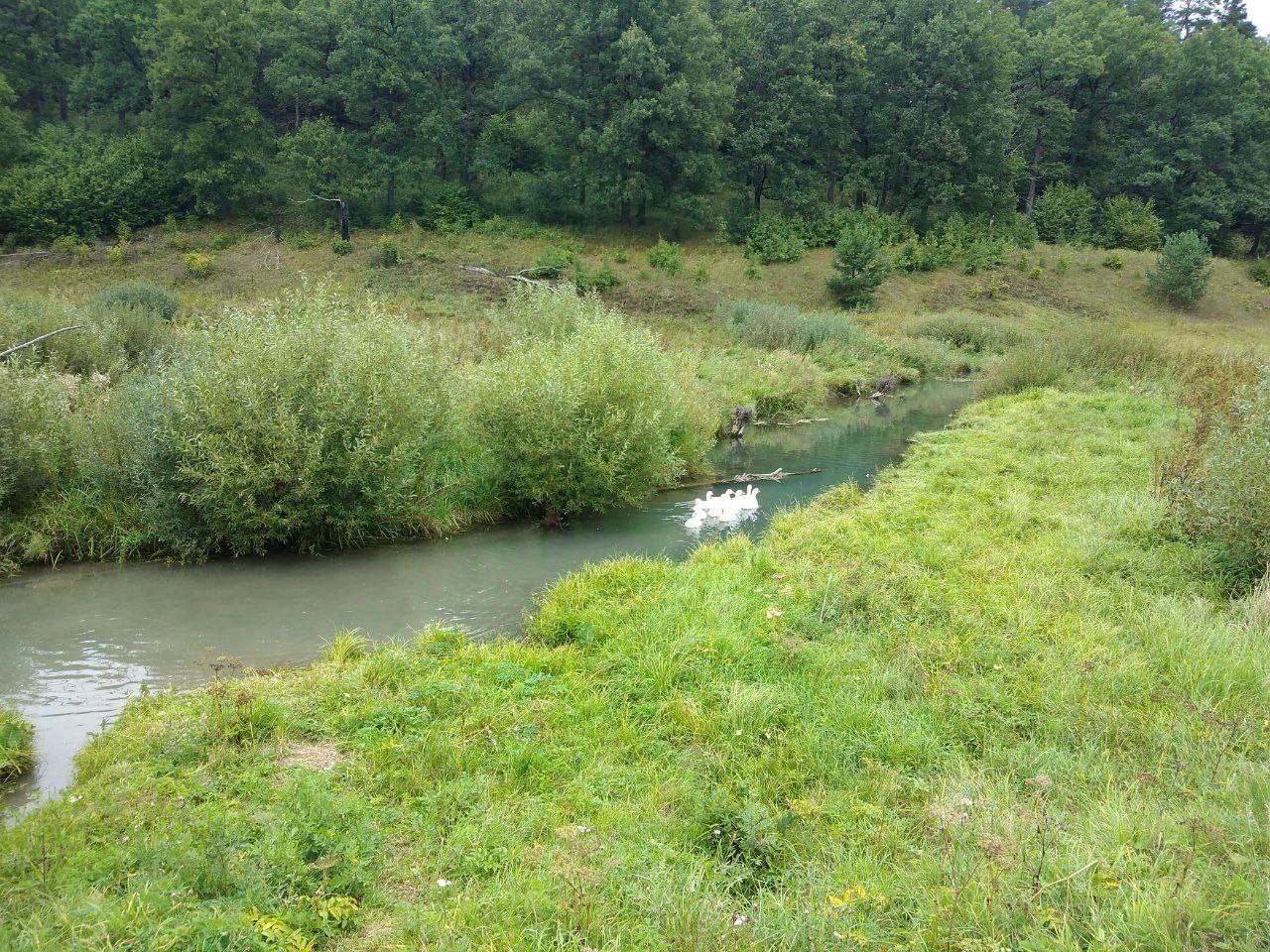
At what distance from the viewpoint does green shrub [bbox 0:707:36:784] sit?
646cm

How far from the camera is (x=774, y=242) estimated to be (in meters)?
47.9

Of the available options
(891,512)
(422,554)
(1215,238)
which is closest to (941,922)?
(891,512)

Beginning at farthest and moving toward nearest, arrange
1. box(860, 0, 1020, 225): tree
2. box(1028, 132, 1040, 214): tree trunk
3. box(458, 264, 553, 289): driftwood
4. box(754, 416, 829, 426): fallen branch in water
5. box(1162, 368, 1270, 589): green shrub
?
box(1028, 132, 1040, 214): tree trunk
box(860, 0, 1020, 225): tree
box(458, 264, 553, 289): driftwood
box(754, 416, 829, 426): fallen branch in water
box(1162, 368, 1270, 589): green shrub

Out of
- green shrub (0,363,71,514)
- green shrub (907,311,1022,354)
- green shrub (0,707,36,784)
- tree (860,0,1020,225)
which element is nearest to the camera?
green shrub (0,707,36,784)

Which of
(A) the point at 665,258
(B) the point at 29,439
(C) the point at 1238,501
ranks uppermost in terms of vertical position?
(A) the point at 665,258

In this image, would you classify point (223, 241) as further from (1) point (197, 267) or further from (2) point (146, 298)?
(2) point (146, 298)

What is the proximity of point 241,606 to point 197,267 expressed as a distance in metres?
34.8

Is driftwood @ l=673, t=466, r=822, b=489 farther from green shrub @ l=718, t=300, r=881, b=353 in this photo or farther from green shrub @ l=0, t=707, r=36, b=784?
green shrub @ l=718, t=300, r=881, b=353

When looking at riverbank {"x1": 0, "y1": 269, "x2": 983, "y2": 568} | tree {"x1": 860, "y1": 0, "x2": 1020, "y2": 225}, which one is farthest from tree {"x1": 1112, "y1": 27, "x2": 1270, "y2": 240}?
riverbank {"x1": 0, "y1": 269, "x2": 983, "y2": 568}

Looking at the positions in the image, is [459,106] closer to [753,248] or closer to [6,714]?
[753,248]

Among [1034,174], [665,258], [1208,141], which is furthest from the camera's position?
[1034,174]

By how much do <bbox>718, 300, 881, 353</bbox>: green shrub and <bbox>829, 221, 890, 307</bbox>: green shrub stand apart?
9.01 m

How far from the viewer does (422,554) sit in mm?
12586

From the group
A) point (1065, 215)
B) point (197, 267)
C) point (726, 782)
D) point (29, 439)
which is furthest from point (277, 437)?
point (1065, 215)
